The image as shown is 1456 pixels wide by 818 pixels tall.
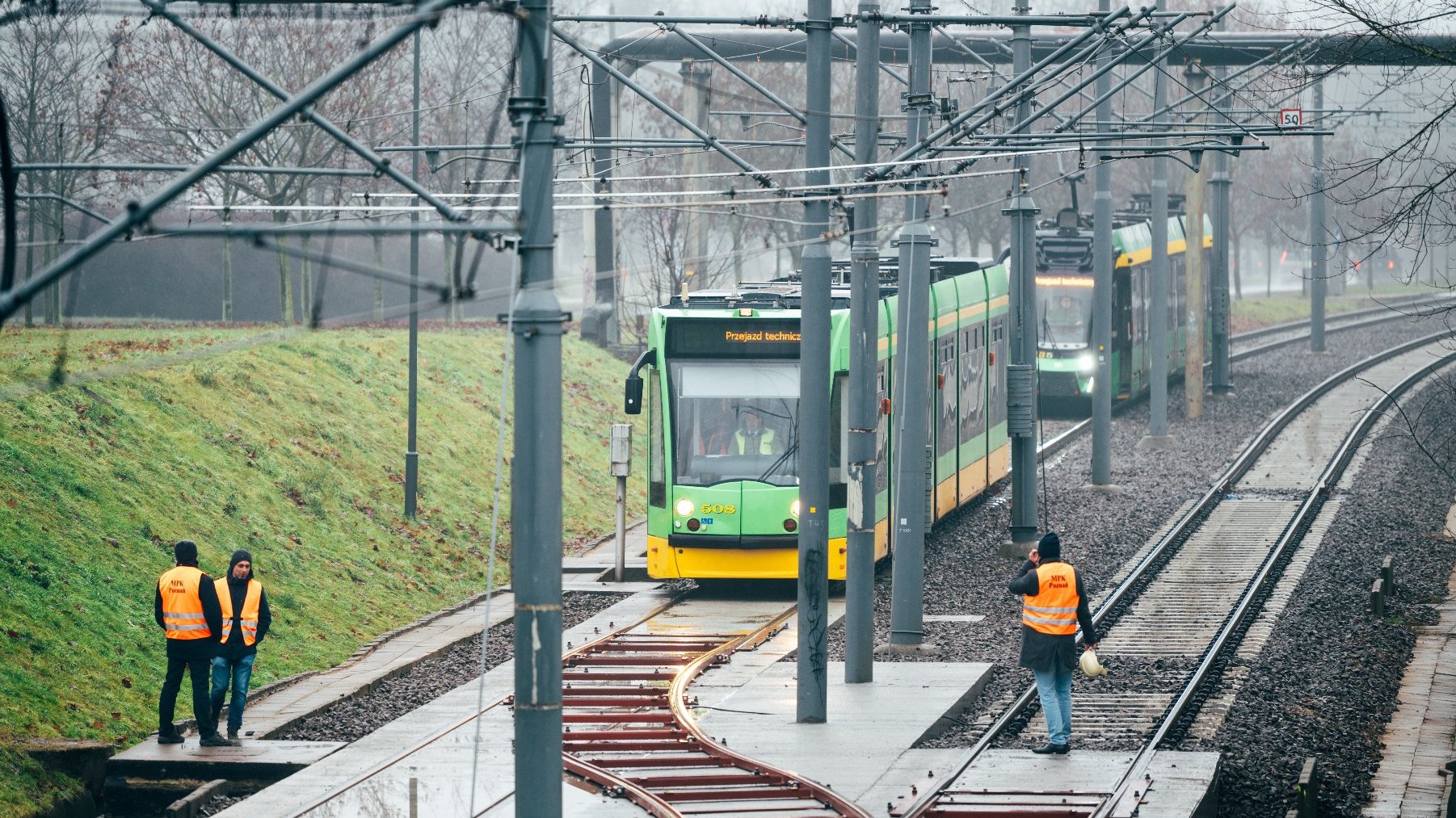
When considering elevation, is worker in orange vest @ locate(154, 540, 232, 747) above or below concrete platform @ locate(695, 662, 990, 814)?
above

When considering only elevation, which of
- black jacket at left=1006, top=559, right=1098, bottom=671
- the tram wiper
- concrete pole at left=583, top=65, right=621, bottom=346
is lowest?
black jacket at left=1006, top=559, right=1098, bottom=671

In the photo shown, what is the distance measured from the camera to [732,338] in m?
20.4

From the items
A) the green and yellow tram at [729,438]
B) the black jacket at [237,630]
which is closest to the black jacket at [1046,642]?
the black jacket at [237,630]

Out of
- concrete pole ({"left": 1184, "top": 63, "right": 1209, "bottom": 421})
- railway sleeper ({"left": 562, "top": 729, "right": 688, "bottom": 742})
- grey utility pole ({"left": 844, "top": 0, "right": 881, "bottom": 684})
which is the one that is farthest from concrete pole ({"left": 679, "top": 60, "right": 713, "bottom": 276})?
railway sleeper ({"left": 562, "top": 729, "right": 688, "bottom": 742})

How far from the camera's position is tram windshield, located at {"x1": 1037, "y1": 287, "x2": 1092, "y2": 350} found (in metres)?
36.8

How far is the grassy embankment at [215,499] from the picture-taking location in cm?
1534

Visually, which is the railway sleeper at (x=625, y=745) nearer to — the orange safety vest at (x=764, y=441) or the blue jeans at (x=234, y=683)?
the blue jeans at (x=234, y=683)

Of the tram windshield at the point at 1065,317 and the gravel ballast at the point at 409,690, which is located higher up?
the tram windshield at the point at 1065,317

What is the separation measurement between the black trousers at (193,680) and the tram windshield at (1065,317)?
82.0 ft

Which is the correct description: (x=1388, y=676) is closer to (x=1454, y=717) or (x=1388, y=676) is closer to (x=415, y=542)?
(x=1454, y=717)

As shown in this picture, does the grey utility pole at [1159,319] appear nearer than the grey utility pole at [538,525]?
No

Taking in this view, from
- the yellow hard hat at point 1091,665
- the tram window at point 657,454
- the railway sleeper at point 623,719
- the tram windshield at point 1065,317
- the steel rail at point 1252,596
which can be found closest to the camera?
the steel rail at point 1252,596

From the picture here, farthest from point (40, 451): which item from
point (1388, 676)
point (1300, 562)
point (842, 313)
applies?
point (1300, 562)

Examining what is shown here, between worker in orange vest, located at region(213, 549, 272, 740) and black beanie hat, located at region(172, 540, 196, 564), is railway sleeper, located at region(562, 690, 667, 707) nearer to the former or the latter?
worker in orange vest, located at region(213, 549, 272, 740)
